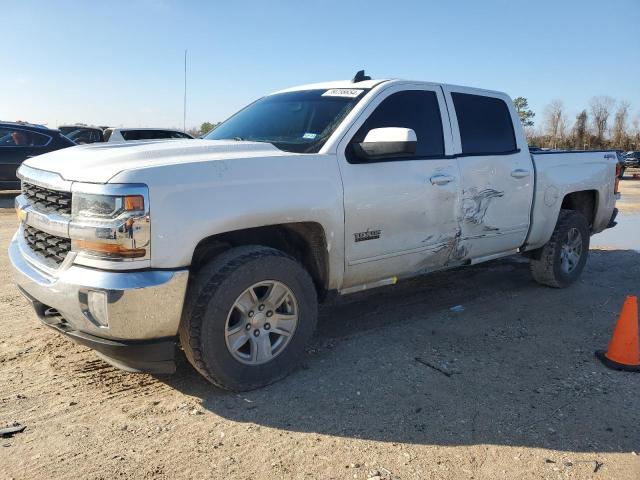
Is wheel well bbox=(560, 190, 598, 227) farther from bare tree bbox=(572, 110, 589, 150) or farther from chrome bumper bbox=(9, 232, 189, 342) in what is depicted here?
bare tree bbox=(572, 110, 589, 150)

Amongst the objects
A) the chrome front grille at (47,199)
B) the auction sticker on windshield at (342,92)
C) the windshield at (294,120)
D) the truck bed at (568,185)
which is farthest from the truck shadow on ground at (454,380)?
the auction sticker on windshield at (342,92)

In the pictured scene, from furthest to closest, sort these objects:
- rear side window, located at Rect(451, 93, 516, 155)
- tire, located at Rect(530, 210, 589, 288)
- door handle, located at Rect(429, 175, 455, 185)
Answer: tire, located at Rect(530, 210, 589, 288) → rear side window, located at Rect(451, 93, 516, 155) → door handle, located at Rect(429, 175, 455, 185)

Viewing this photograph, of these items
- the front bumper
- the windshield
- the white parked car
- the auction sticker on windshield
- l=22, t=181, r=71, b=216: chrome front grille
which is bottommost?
the front bumper

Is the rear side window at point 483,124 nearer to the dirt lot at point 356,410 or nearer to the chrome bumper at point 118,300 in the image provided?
the dirt lot at point 356,410

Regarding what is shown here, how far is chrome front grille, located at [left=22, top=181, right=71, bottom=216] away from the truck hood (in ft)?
0.41

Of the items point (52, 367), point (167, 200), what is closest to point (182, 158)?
point (167, 200)

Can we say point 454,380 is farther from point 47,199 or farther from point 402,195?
point 47,199

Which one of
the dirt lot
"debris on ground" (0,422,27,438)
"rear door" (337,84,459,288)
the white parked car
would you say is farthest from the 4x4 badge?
the white parked car

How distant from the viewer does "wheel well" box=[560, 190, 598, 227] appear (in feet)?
→ 20.4

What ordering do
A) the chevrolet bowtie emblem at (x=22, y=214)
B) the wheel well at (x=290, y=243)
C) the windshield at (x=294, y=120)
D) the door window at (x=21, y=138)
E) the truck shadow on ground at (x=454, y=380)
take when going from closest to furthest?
the truck shadow on ground at (x=454, y=380), the wheel well at (x=290, y=243), the chevrolet bowtie emblem at (x=22, y=214), the windshield at (x=294, y=120), the door window at (x=21, y=138)

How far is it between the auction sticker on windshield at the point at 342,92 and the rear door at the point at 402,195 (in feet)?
0.61

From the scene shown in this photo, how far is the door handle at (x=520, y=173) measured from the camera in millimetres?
5040

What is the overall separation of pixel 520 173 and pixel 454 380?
7.75ft

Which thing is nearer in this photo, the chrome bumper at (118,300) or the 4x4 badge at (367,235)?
the chrome bumper at (118,300)
